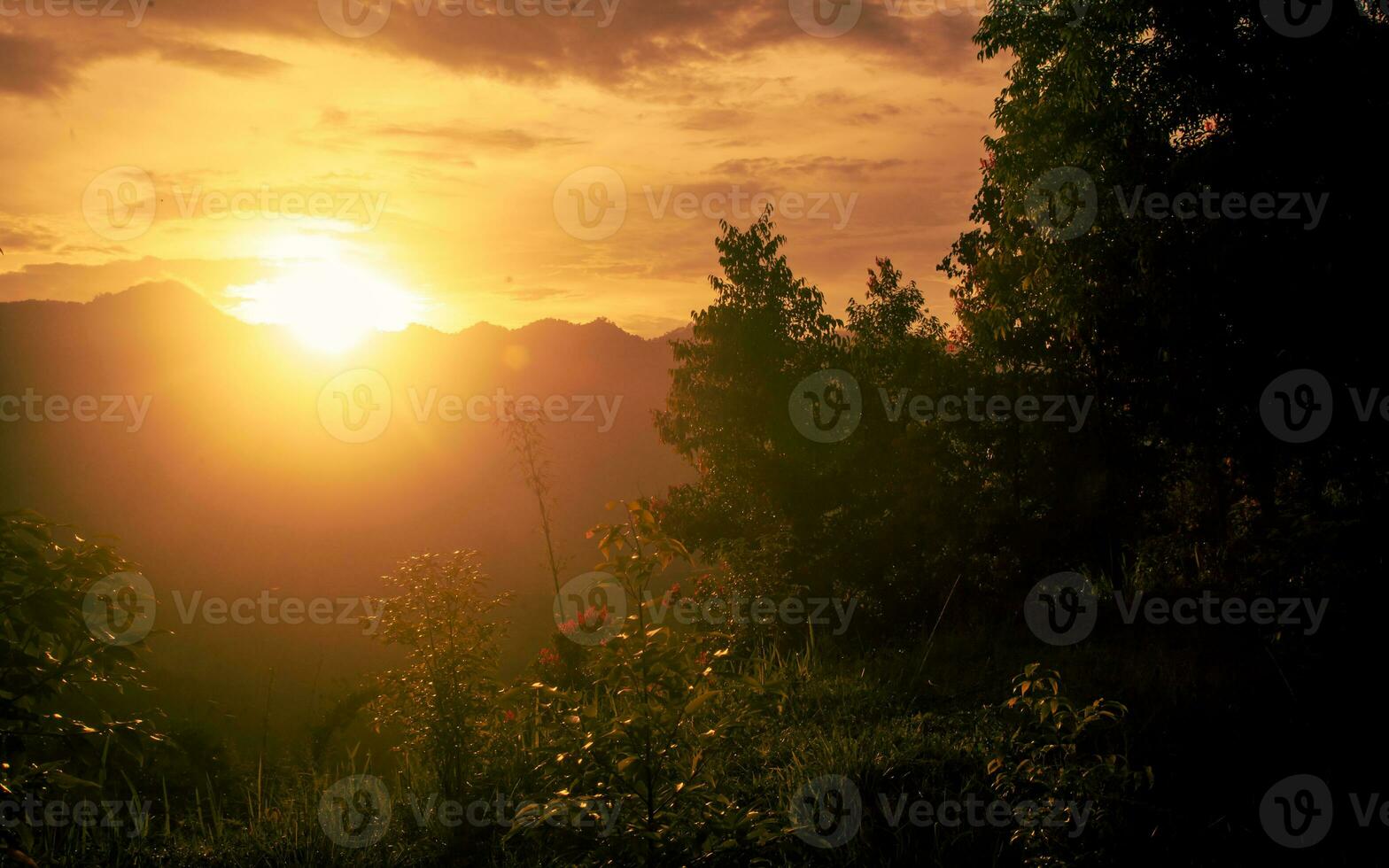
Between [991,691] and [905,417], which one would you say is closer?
[991,691]

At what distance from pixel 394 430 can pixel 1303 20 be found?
44.1 m

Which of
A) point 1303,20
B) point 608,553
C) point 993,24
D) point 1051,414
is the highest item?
point 993,24

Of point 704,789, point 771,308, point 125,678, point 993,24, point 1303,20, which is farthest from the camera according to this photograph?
point 771,308

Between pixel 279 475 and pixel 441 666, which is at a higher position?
pixel 279 475

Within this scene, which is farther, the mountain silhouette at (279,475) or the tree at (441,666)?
the mountain silhouette at (279,475)

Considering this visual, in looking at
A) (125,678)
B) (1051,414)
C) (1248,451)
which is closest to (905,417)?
(1051,414)

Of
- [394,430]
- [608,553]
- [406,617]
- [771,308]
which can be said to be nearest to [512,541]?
[394,430]

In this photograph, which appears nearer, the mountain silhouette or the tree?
the tree

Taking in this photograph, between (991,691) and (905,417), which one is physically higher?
(905,417)

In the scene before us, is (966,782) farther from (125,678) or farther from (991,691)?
(125,678)

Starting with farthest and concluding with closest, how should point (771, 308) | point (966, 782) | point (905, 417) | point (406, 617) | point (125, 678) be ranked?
point (771, 308) → point (905, 417) → point (406, 617) → point (966, 782) → point (125, 678)

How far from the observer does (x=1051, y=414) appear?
12461 mm

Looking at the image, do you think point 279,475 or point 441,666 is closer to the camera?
point 441,666

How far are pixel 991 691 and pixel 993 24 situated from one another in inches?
320
